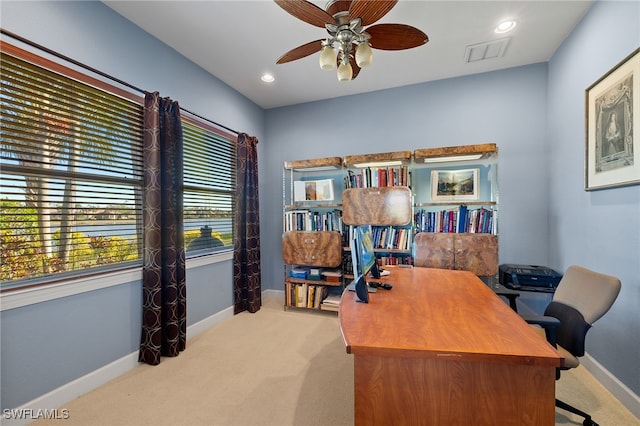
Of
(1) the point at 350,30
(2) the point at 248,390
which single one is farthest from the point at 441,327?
(1) the point at 350,30

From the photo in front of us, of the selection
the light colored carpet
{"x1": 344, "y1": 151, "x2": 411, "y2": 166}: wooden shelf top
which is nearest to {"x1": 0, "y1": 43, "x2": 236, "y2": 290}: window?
the light colored carpet

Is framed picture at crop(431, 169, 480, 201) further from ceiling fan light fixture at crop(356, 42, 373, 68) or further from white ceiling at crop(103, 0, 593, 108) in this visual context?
ceiling fan light fixture at crop(356, 42, 373, 68)

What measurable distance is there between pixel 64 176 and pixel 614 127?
12.3ft

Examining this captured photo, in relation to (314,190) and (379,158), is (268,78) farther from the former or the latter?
(379,158)

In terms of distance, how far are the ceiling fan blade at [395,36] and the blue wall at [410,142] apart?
1319 mm

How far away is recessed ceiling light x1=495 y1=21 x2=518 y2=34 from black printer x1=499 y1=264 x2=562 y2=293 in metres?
2.21

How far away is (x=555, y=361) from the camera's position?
0.89 meters

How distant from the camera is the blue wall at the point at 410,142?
1.65m

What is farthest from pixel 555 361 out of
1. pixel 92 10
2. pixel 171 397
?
pixel 92 10

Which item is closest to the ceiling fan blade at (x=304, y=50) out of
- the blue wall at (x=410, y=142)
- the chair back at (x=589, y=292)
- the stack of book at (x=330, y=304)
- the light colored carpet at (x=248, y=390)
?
the blue wall at (x=410, y=142)

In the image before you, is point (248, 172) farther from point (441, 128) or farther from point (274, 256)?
point (441, 128)

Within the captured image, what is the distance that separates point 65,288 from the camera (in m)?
1.73

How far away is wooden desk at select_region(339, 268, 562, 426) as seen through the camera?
96 cm

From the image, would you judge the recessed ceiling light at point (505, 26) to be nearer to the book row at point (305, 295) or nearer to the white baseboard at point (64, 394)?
the book row at point (305, 295)
